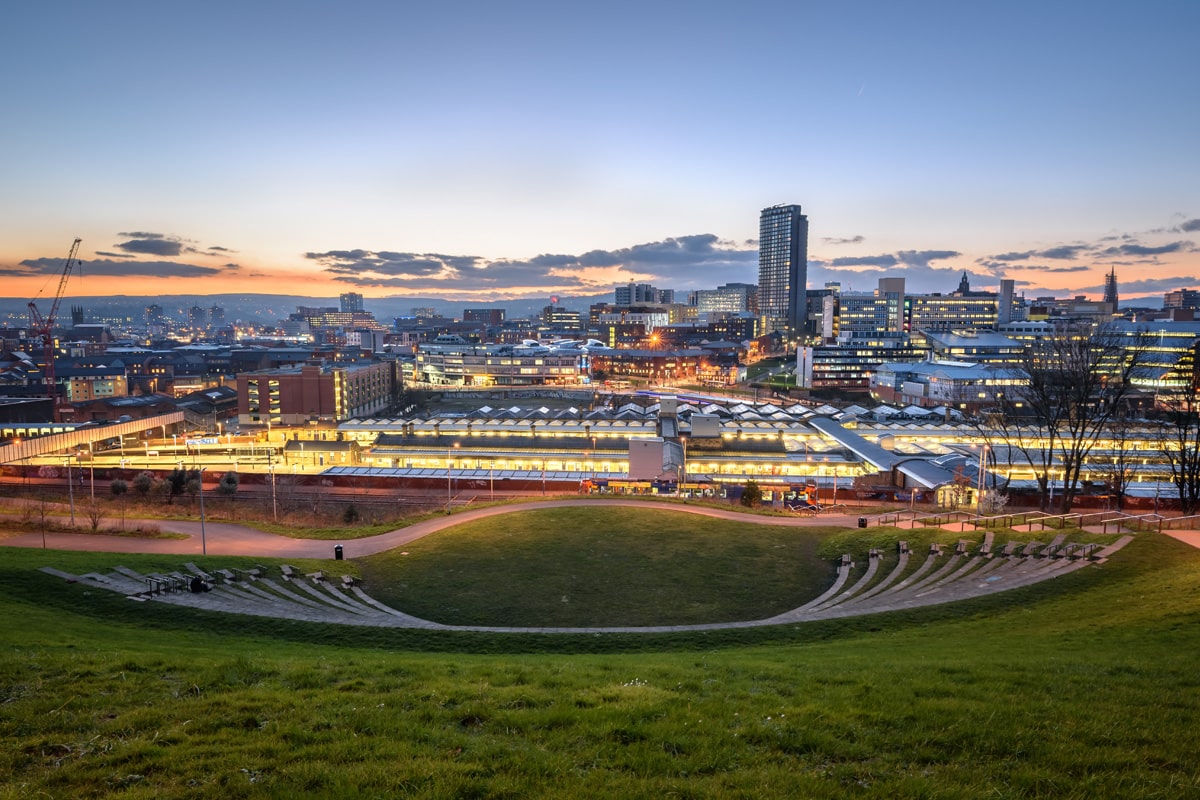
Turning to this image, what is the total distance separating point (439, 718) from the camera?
9.53 metres

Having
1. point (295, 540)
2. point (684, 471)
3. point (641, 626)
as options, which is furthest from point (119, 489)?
point (641, 626)

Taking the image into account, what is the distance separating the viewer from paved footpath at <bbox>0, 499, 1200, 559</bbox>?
3155cm

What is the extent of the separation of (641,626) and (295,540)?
21.1m

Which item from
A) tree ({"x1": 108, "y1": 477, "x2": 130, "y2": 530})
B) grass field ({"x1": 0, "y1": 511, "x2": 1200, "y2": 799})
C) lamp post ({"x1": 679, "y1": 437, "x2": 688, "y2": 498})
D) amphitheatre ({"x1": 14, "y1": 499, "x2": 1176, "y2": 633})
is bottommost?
tree ({"x1": 108, "y1": 477, "x2": 130, "y2": 530})

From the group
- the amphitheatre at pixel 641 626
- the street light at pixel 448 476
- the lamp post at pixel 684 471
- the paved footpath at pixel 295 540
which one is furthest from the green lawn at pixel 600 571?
the lamp post at pixel 684 471

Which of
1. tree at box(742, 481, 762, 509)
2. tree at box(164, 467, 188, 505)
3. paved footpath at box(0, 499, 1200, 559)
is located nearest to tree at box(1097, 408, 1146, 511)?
paved footpath at box(0, 499, 1200, 559)

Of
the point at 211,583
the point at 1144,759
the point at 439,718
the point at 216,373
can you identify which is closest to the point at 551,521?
the point at 211,583

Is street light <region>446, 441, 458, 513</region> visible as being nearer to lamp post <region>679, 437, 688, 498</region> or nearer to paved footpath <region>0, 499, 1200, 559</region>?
paved footpath <region>0, 499, 1200, 559</region>

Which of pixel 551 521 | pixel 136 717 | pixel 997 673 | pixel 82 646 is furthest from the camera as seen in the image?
pixel 551 521

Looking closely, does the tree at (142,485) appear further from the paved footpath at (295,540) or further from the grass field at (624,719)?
the grass field at (624,719)

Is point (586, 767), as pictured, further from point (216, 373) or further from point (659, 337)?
point (659, 337)

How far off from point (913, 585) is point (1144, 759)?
18.8 m

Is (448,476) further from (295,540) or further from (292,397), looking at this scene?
(292,397)

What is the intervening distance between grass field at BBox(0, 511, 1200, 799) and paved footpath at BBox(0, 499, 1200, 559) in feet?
46.7
